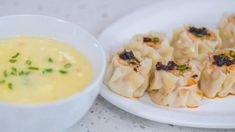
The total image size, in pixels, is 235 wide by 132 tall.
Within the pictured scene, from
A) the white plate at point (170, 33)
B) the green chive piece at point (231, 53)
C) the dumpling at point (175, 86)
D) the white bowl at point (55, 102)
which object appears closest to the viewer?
the white bowl at point (55, 102)

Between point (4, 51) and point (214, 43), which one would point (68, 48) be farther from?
point (214, 43)

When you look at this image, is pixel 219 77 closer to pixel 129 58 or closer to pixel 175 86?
pixel 175 86

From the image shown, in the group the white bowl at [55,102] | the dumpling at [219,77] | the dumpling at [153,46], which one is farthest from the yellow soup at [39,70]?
the dumpling at [219,77]

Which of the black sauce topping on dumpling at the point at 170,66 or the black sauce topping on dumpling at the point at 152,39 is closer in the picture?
the black sauce topping on dumpling at the point at 170,66

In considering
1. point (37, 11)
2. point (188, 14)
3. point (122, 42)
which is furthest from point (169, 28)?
point (37, 11)

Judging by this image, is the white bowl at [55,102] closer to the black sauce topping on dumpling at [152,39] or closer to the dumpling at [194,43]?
the black sauce topping on dumpling at [152,39]

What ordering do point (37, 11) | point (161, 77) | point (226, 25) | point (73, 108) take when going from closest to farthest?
point (73, 108) → point (161, 77) → point (226, 25) → point (37, 11)

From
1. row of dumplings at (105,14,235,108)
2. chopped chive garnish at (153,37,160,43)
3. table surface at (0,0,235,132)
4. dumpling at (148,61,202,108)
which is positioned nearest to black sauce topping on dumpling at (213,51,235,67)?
row of dumplings at (105,14,235,108)
